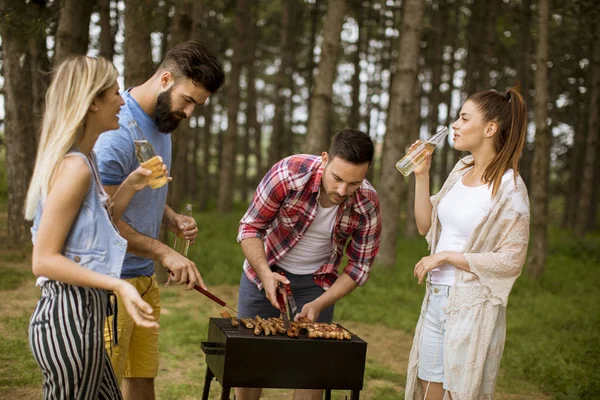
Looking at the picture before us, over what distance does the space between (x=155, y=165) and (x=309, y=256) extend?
1.71 metres

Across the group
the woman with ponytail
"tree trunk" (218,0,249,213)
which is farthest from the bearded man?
"tree trunk" (218,0,249,213)

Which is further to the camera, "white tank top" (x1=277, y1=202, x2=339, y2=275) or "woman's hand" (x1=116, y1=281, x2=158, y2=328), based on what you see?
"white tank top" (x1=277, y1=202, x2=339, y2=275)

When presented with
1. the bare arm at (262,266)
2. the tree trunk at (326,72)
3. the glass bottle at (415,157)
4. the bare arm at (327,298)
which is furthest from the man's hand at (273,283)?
the tree trunk at (326,72)

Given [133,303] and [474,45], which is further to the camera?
[474,45]

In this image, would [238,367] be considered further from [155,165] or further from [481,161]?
[481,161]

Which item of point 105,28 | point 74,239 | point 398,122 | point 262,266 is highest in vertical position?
point 105,28

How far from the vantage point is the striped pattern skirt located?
2627mm

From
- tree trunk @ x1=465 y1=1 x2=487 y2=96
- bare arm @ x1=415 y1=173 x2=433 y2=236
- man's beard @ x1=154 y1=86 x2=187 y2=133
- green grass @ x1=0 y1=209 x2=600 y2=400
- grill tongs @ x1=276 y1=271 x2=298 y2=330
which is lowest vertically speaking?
green grass @ x1=0 y1=209 x2=600 y2=400

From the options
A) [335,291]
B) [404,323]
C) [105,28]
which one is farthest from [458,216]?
[105,28]

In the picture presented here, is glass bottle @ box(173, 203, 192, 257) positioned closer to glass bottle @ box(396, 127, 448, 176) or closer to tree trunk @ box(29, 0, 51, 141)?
glass bottle @ box(396, 127, 448, 176)

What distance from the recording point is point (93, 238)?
2.71 metres

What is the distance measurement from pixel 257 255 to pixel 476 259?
1314 mm

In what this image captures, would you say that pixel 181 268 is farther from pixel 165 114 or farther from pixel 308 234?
pixel 308 234

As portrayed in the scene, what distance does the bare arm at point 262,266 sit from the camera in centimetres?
409
